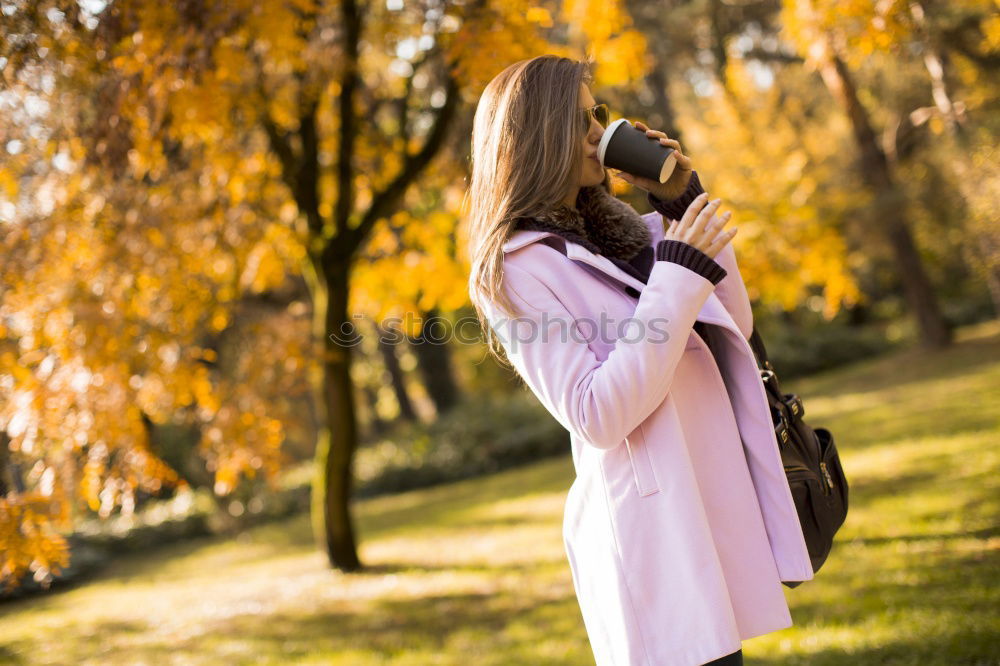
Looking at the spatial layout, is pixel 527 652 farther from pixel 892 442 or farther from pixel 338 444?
pixel 892 442

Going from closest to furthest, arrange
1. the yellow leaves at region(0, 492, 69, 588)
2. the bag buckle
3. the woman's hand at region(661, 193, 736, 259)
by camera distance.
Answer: the woman's hand at region(661, 193, 736, 259), the bag buckle, the yellow leaves at region(0, 492, 69, 588)

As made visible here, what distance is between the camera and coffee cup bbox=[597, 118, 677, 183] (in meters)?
1.87

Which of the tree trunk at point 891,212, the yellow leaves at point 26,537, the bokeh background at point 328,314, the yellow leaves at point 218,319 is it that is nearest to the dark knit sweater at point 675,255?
the bokeh background at point 328,314

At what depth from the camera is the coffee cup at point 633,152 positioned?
6.15 ft

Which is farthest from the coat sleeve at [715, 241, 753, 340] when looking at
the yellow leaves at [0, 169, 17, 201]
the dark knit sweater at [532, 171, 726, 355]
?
the yellow leaves at [0, 169, 17, 201]

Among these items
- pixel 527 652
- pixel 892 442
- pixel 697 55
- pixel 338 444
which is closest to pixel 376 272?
pixel 338 444

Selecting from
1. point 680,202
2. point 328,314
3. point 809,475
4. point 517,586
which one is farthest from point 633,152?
point 328,314

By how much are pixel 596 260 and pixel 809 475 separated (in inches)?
30.0

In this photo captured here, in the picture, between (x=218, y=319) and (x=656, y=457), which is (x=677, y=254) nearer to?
(x=656, y=457)

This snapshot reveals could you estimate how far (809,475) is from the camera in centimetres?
200

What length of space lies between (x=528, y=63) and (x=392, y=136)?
6396 millimetres

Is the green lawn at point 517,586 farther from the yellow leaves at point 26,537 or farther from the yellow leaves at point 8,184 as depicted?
the yellow leaves at point 8,184

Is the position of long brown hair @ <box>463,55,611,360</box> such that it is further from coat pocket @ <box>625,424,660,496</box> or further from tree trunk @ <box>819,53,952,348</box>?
tree trunk @ <box>819,53,952,348</box>

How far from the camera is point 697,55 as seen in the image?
573 inches
